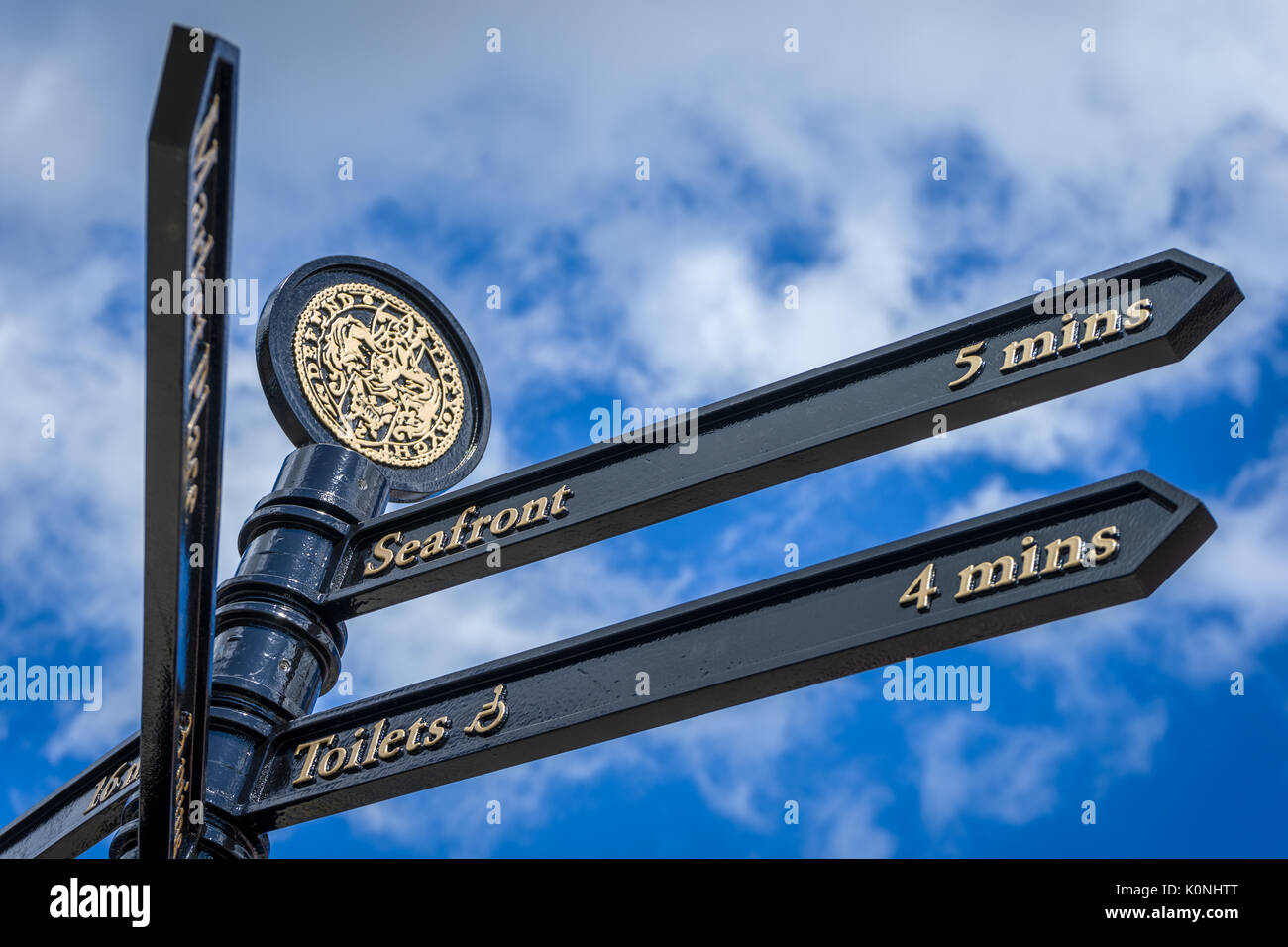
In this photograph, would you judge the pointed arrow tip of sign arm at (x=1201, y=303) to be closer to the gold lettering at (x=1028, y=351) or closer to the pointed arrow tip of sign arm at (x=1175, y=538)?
the gold lettering at (x=1028, y=351)

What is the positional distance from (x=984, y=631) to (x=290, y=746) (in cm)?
159

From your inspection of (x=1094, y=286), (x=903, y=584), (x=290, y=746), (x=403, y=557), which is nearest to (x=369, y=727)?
(x=290, y=746)

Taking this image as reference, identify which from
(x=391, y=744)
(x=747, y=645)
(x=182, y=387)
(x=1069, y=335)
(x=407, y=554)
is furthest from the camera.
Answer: (x=407, y=554)

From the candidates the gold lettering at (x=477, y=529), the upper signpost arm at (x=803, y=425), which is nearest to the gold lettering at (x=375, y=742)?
the upper signpost arm at (x=803, y=425)

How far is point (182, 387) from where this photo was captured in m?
1.92

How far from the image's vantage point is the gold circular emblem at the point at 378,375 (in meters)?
4.13

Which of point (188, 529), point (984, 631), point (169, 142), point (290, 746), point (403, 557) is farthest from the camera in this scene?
point (403, 557)

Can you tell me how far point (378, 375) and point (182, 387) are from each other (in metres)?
2.36

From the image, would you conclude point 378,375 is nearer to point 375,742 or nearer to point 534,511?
point 534,511

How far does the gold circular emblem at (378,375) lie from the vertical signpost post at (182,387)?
1.77m

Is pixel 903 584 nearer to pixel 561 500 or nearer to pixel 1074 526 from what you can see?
pixel 1074 526

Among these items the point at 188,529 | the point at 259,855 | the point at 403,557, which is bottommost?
the point at 259,855

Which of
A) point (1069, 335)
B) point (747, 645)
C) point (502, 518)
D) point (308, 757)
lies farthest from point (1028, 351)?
point (308, 757)

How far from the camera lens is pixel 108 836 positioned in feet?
11.1
